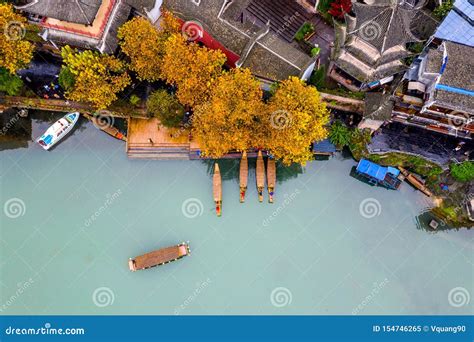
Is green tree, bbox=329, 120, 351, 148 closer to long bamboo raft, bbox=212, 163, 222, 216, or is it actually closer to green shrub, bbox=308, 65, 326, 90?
green shrub, bbox=308, 65, 326, 90

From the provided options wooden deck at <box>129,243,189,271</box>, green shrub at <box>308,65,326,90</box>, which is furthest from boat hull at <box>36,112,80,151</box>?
green shrub at <box>308,65,326,90</box>

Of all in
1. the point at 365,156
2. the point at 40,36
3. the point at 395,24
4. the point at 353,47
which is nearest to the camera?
the point at 395,24

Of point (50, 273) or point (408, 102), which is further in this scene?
point (50, 273)

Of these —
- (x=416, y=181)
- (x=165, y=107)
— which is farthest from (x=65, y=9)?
(x=416, y=181)

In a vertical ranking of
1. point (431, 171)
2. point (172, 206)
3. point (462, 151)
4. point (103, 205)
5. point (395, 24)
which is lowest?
point (103, 205)

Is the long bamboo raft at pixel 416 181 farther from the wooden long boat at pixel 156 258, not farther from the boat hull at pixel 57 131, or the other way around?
the boat hull at pixel 57 131

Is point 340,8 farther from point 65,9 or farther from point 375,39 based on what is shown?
point 65,9
